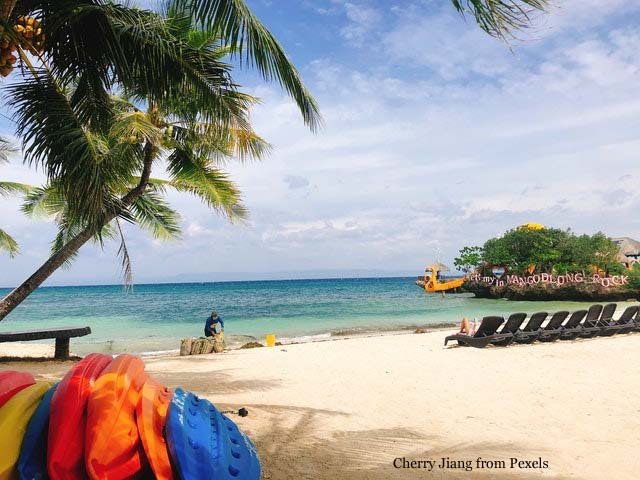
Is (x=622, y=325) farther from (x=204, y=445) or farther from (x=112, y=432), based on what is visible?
(x=112, y=432)

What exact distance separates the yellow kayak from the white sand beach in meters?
1.98

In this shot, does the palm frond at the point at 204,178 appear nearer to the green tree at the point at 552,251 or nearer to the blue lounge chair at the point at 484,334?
the blue lounge chair at the point at 484,334

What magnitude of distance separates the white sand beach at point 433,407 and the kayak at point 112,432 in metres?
1.81

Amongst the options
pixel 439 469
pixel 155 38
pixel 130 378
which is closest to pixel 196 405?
pixel 130 378

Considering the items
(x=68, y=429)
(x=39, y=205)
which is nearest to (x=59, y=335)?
(x=39, y=205)

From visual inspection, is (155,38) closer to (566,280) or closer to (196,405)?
(196,405)

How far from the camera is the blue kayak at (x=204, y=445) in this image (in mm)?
2156

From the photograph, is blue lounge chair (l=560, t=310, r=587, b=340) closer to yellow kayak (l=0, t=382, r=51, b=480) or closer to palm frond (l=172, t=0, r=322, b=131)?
palm frond (l=172, t=0, r=322, b=131)

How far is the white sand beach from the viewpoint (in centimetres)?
407

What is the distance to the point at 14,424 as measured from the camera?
2.17 meters

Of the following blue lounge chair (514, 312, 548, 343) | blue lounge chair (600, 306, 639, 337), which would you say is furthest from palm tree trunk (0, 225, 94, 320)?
blue lounge chair (600, 306, 639, 337)

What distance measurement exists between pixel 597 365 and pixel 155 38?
8293 millimetres

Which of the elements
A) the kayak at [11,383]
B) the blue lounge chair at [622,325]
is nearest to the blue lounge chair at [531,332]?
the blue lounge chair at [622,325]

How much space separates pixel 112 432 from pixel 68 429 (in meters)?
0.19
